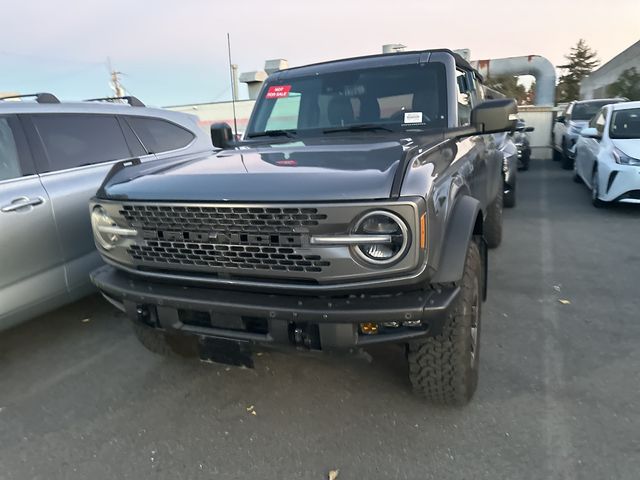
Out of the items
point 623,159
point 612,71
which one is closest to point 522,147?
point 623,159

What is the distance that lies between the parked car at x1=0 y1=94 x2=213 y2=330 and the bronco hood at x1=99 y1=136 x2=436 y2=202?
1.02 meters

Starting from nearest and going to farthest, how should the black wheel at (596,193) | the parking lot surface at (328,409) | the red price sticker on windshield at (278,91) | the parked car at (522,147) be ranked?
the parking lot surface at (328,409)
the red price sticker on windshield at (278,91)
the black wheel at (596,193)
the parked car at (522,147)

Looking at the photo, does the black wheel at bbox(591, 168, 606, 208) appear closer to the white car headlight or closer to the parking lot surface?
the white car headlight

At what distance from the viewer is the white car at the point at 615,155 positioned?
6.99 metres

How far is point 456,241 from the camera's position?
2391mm

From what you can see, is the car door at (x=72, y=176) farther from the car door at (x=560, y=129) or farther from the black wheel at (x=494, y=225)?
the car door at (x=560, y=129)

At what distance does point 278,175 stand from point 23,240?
7.24 feet

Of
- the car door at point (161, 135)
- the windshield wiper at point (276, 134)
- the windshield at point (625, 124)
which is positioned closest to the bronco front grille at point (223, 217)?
the windshield wiper at point (276, 134)

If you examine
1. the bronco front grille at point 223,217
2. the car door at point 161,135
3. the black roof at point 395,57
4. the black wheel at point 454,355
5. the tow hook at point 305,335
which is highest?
the black roof at point 395,57

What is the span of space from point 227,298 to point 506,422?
1594 mm

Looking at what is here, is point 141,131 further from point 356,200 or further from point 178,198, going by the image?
point 356,200

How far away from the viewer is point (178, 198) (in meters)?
2.43

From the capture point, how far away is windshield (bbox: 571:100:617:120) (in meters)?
12.6

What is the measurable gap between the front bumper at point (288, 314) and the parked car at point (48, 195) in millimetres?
1341
